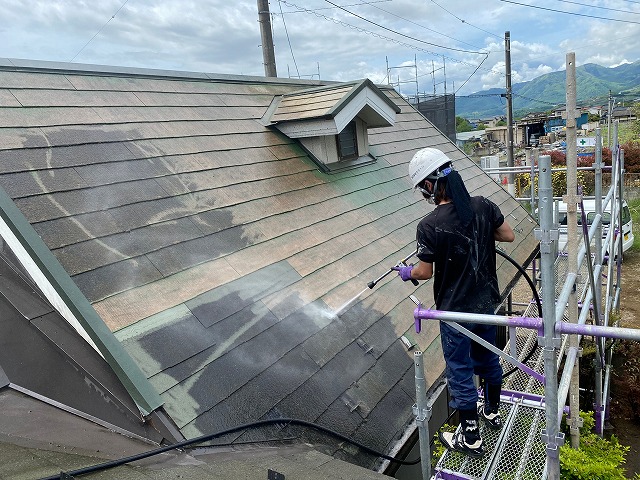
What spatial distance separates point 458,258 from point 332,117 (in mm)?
3635

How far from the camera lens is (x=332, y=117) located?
596 cm

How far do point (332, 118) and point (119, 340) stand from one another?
13.6ft

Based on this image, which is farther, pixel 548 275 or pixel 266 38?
pixel 266 38

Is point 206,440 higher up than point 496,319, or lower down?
lower down

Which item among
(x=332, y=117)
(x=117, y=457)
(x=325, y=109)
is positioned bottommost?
(x=117, y=457)

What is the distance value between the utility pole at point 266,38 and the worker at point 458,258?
484 inches

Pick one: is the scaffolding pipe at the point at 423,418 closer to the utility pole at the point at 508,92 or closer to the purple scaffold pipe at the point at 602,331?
the purple scaffold pipe at the point at 602,331

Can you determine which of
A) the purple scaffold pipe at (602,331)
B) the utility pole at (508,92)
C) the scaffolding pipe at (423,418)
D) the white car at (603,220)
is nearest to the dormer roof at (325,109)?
the scaffolding pipe at (423,418)

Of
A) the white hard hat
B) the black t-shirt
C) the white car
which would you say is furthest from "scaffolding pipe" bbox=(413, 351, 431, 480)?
the white car

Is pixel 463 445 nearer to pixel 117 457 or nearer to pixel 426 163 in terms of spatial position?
pixel 426 163

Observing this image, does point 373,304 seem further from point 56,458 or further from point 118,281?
point 56,458

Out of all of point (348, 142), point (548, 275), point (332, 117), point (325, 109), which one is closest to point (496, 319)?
point (548, 275)

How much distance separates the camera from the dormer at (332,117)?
6094 millimetres

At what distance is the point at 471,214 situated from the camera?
2.84 metres
